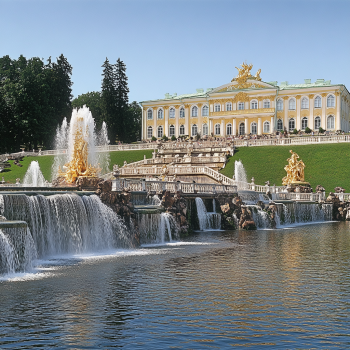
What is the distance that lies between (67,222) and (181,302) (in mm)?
9851

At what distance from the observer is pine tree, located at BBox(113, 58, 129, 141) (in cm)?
8388

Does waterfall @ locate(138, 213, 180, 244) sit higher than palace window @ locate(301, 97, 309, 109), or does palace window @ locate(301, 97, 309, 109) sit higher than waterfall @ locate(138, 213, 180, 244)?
palace window @ locate(301, 97, 309, 109)

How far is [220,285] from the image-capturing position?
43.3ft

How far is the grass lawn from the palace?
2777cm

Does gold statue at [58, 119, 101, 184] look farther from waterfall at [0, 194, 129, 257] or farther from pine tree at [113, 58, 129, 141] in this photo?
pine tree at [113, 58, 129, 141]

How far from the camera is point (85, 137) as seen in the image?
27625 millimetres

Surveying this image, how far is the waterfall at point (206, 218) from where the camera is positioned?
3009cm

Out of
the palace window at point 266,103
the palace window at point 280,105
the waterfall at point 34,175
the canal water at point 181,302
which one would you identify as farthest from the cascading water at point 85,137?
the palace window at point 280,105

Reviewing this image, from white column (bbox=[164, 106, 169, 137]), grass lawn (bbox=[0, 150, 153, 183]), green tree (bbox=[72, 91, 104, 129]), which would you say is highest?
green tree (bbox=[72, 91, 104, 129])

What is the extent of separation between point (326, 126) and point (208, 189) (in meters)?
58.7

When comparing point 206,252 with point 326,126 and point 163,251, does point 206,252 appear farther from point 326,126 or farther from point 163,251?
point 326,126

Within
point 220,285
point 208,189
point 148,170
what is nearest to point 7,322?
point 220,285

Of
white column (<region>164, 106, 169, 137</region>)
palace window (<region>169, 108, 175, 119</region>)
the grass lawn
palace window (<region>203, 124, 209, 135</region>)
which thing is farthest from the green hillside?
palace window (<region>169, 108, 175, 119</region>)

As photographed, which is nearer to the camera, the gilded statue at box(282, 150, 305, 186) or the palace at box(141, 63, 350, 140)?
the gilded statue at box(282, 150, 305, 186)
